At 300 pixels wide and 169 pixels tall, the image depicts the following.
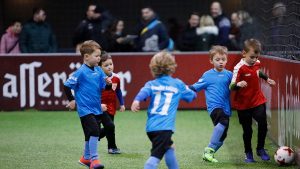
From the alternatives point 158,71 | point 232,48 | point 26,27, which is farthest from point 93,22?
point 158,71

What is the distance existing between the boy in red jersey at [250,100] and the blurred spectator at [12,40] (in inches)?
365

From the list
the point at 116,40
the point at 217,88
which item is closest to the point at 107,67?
the point at 217,88

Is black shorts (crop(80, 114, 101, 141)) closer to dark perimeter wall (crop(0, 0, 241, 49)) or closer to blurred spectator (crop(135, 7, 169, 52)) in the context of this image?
blurred spectator (crop(135, 7, 169, 52))

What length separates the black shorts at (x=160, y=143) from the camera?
8.20 meters

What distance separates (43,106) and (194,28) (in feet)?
13.6

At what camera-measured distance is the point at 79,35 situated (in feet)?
60.7

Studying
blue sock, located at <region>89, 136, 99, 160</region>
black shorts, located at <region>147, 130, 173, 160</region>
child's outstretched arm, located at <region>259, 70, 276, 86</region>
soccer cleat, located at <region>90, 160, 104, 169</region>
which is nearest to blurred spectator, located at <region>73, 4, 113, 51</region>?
child's outstretched arm, located at <region>259, 70, 276, 86</region>

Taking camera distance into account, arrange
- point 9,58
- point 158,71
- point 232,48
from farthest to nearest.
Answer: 1. point 232,48
2. point 9,58
3. point 158,71

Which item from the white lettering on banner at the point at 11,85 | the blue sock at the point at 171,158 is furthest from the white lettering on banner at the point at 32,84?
the blue sock at the point at 171,158

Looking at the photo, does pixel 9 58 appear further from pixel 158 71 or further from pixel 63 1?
pixel 158 71

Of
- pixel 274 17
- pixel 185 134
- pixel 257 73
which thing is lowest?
pixel 185 134

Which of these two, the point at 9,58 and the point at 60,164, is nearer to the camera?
the point at 60,164

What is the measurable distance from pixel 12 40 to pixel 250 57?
9.56m

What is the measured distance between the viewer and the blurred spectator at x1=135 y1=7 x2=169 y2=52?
720 inches
